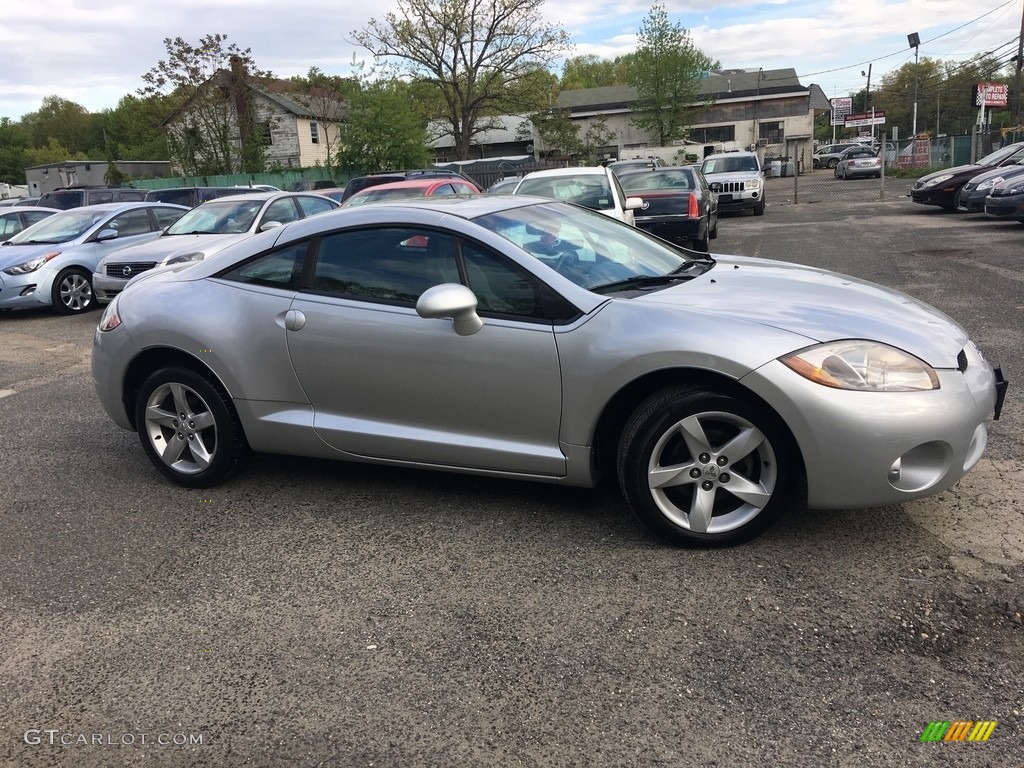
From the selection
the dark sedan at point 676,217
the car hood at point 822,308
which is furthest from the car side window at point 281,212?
the car hood at point 822,308

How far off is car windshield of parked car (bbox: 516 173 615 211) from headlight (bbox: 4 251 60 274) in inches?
266

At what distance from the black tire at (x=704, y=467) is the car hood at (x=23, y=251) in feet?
36.5

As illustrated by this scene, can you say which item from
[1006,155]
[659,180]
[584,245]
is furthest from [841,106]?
[584,245]

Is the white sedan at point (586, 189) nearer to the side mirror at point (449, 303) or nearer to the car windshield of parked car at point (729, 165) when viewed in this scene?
the side mirror at point (449, 303)

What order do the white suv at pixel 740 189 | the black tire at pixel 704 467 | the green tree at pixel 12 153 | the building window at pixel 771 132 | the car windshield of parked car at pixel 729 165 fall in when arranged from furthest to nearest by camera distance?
the green tree at pixel 12 153 → the building window at pixel 771 132 → the car windshield of parked car at pixel 729 165 → the white suv at pixel 740 189 → the black tire at pixel 704 467

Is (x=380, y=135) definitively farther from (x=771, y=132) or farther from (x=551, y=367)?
(x=771, y=132)

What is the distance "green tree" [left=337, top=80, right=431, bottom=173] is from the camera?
34.8 metres

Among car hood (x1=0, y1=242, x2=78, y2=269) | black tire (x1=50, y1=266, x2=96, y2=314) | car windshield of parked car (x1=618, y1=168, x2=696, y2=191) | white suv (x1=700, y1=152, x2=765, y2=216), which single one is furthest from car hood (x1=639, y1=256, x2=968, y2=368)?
white suv (x1=700, y1=152, x2=765, y2=216)

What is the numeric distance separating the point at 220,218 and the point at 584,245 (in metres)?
9.03

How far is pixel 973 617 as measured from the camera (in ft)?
9.70

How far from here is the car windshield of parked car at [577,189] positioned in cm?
1070

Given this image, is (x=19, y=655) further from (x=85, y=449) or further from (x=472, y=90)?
(x=472, y=90)

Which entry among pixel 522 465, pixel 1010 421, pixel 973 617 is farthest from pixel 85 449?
pixel 1010 421

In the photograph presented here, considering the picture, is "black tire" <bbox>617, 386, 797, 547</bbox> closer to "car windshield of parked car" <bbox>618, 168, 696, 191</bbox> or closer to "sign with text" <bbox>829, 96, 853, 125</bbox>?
"car windshield of parked car" <bbox>618, 168, 696, 191</bbox>
